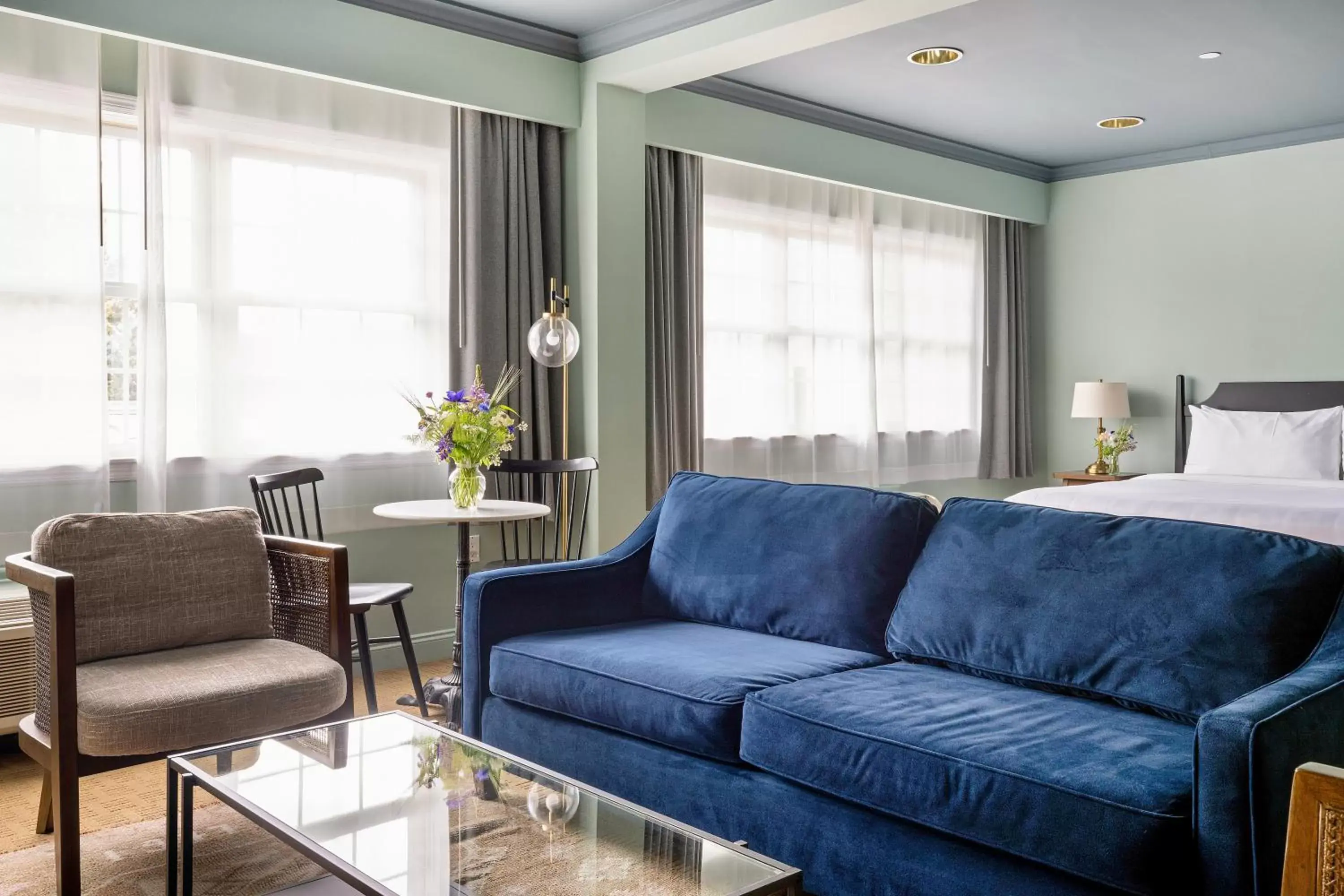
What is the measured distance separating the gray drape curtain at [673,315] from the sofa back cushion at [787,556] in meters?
1.92

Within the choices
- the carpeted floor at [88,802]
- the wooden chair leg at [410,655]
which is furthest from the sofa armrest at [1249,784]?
the wooden chair leg at [410,655]

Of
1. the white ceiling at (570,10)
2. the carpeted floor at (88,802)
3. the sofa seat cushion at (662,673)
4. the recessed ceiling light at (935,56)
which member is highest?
the white ceiling at (570,10)

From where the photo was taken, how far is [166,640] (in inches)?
111

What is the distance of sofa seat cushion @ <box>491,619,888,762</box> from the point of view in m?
2.38

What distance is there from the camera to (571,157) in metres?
4.90

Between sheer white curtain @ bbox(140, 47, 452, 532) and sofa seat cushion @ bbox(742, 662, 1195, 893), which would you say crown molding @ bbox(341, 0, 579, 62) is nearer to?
sheer white curtain @ bbox(140, 47, 452, 532)

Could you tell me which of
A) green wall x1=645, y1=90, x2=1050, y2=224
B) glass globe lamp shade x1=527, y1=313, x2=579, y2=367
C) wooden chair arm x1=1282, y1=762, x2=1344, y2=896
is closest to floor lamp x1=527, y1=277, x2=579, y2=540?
glass globe lamp shade x1=527, y1=313, x2=579, y2=367

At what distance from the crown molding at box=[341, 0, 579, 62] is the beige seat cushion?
8.60 feet

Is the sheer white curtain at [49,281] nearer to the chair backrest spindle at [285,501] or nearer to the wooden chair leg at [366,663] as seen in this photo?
the chair backrest spindle at [285,501]

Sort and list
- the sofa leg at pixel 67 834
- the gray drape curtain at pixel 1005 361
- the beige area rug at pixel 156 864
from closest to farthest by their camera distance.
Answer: the sofa leg at pixel 67 834, the beige area rug at pixel 156 864, the gray drape curtain at pixel 1005 361

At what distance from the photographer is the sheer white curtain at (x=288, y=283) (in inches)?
154

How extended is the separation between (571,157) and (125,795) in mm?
3108

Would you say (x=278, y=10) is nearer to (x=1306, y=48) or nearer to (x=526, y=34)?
(x=526, y=34)

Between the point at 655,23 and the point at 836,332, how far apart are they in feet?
7.75
